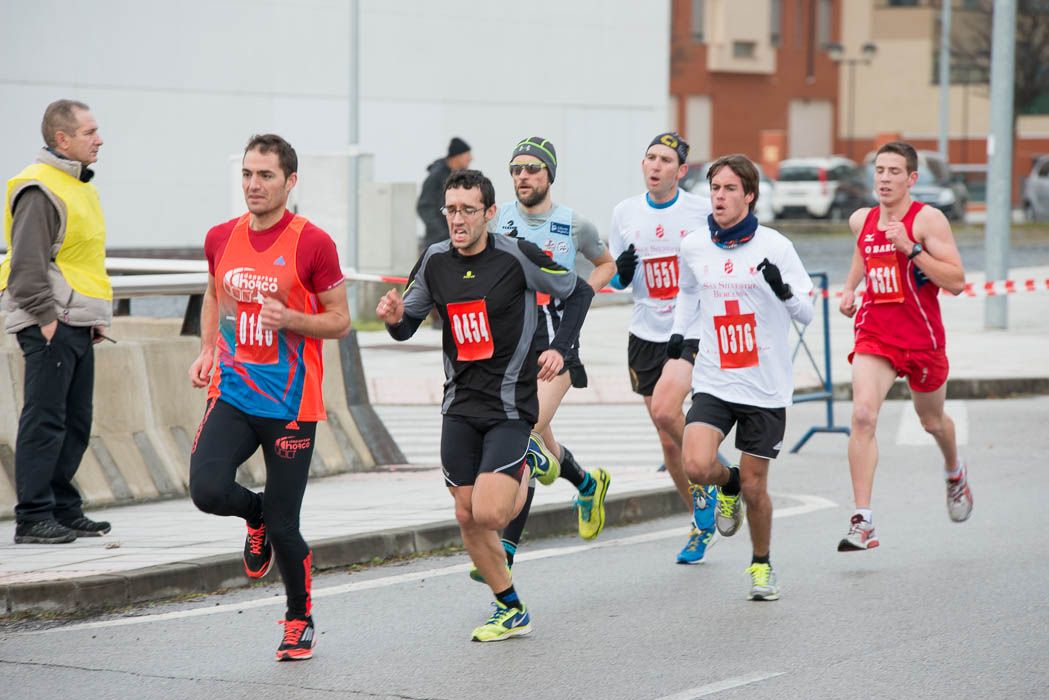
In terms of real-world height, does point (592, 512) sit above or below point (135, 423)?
below

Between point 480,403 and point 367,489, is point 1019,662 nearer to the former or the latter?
point 480,403

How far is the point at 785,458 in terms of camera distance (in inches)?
495

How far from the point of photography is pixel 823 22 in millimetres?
66750

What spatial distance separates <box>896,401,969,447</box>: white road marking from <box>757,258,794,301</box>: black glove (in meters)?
4.91

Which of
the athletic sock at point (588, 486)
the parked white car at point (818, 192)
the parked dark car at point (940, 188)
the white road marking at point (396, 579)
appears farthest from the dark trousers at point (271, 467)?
the parked white car at point (818, 192)

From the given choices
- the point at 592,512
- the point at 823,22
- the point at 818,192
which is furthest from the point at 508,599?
the point at 823,22

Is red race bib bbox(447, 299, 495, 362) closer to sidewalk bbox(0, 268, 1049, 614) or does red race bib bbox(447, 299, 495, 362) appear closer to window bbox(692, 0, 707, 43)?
sidewalk bbox(0, 268, 1049, 614)

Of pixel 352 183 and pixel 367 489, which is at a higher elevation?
pixel 352 183

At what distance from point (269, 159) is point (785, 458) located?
273 inches

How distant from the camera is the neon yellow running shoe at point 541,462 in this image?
24.7 ft

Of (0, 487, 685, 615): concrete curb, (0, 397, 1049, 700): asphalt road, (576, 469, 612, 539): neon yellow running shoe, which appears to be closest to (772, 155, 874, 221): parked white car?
(0, 397, 1049, 700): asphalt road

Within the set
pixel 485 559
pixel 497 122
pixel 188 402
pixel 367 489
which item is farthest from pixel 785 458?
pixel 497 122

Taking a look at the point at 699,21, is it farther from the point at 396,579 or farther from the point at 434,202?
the point at 396,579

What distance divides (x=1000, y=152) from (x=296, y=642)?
16.3 m
